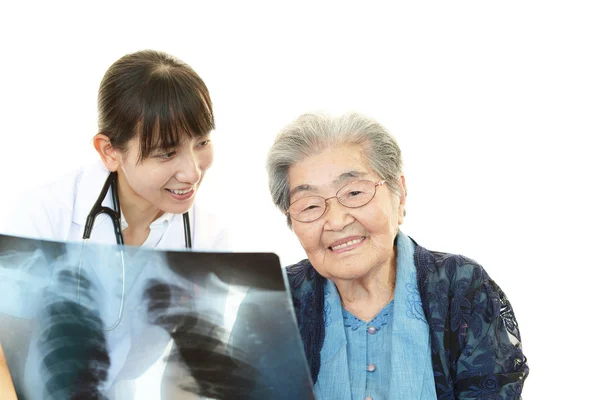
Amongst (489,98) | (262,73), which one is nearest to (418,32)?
(489,98)

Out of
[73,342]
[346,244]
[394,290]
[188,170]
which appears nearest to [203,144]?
[188,170]

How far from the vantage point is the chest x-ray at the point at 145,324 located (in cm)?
96

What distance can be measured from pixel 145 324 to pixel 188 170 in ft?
2.11

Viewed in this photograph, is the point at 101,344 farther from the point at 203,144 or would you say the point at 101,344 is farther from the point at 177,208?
the point at 203,144

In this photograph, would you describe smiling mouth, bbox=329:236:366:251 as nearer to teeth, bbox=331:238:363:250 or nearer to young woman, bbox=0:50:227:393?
teeth, bbox=331:238:363:250

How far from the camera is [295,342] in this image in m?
0.94

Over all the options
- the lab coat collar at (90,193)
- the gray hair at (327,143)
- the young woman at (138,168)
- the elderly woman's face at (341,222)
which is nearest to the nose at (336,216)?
the elderly woman's face at (341,222)

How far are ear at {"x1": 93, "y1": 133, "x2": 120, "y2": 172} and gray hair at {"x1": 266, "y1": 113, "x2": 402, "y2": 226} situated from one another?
41cm

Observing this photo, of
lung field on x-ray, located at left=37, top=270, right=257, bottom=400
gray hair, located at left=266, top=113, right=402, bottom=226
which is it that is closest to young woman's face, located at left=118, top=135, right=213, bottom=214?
gray hair, located at left=266, top=113, right=402, bottom=226

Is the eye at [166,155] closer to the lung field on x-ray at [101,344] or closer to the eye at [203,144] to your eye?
the eye at [203,144]

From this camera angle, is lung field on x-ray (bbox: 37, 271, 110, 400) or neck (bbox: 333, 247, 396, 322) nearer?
lung field on x-ray (bbox: 37, 271, 110, 400)

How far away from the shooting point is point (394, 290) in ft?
5.21

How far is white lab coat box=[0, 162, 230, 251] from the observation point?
66.2 inches

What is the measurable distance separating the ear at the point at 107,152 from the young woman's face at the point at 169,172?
0.02 meters
